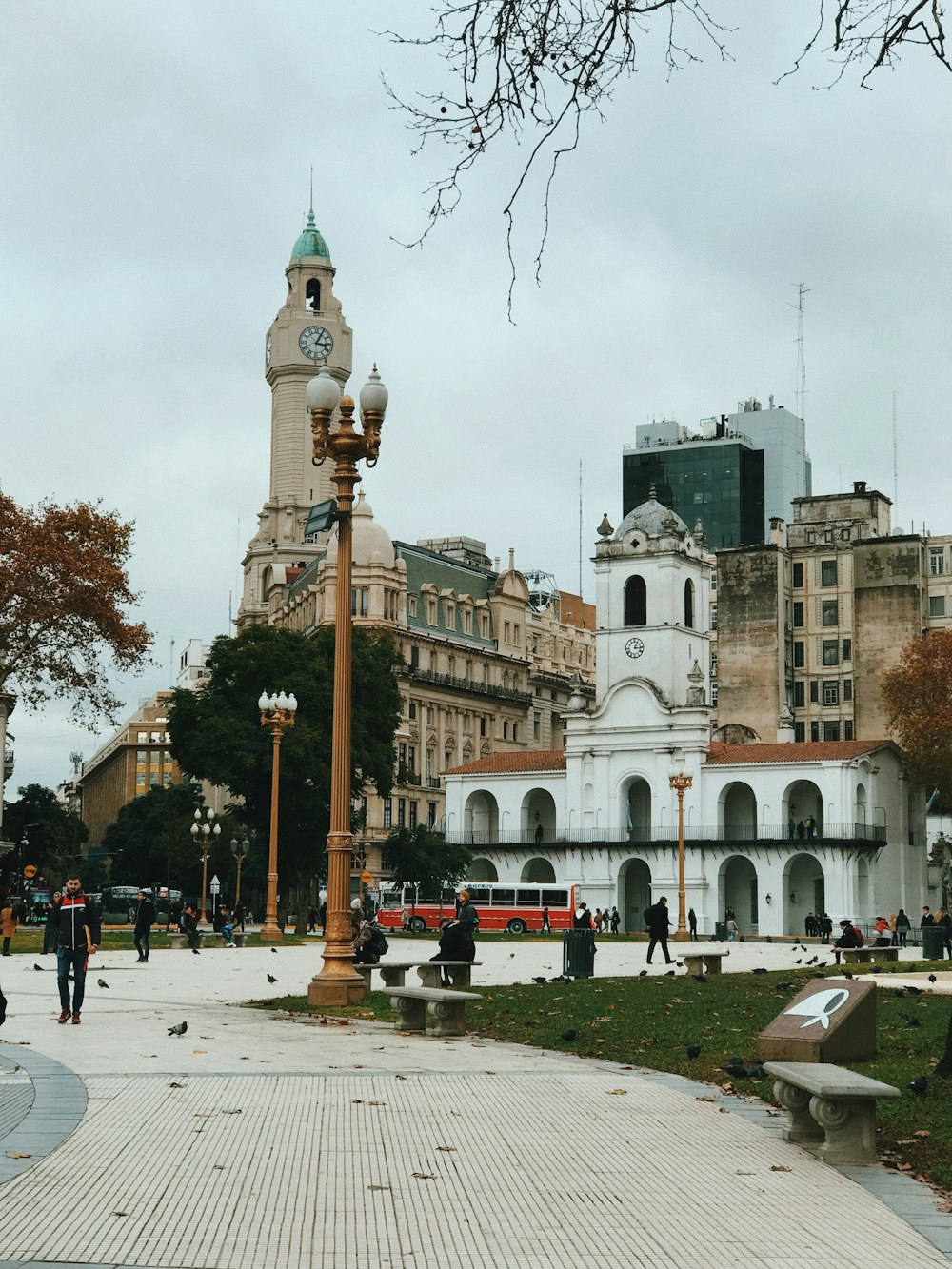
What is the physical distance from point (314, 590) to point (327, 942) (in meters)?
68.8

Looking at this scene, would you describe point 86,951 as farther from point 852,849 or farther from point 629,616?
point 629,616

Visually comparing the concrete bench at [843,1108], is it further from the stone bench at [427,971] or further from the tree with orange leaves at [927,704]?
the tree with orange leaves at [927,704]

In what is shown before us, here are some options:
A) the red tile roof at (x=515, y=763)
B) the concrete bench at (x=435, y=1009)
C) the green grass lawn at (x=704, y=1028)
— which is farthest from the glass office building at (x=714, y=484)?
the concrete bench at (x=435, y=1009)

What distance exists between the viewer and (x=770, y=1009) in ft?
63.3

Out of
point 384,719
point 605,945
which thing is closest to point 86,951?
point 605,945

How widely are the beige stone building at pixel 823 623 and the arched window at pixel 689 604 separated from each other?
810cm

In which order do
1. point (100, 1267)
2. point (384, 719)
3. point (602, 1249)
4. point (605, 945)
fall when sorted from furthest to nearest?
point (384, 719) → point (605, 945) → point (602, 1249) → point (100, 1267)

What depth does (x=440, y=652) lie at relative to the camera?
3622 inches

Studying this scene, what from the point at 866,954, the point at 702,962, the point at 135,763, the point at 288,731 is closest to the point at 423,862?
the point at 288,731

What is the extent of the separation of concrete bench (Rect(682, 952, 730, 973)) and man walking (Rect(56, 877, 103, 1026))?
491 inches

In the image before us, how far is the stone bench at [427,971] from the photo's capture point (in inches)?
827

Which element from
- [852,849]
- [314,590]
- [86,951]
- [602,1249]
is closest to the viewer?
[602,1249]

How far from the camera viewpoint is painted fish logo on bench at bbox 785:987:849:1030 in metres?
11.6

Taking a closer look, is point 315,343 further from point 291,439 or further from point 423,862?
point 423,862
